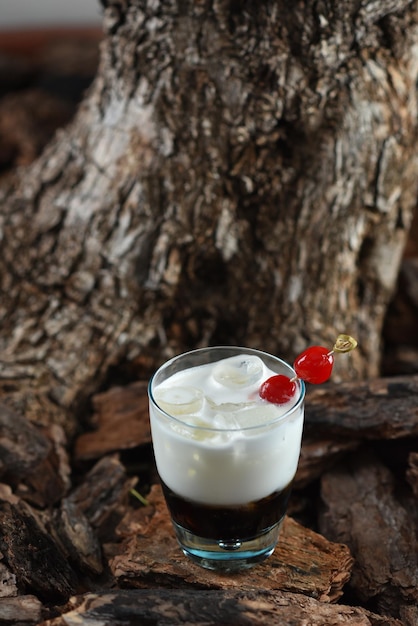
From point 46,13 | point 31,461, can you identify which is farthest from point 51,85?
point 31,461

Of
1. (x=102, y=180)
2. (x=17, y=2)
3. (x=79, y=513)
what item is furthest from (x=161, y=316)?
(x=17, y=2)

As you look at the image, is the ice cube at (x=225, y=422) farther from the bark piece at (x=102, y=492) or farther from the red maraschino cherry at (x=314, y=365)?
the bark piece at (x=102, y=492)

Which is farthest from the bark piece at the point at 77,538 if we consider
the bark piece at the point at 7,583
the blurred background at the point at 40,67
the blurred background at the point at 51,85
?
the blurred background at the point at 40,67

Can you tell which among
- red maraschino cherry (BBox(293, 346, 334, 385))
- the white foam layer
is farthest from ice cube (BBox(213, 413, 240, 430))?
red maraschino cherry (BBox(293, 346, 334, 385))

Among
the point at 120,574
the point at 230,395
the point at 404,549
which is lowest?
the point at 404,549

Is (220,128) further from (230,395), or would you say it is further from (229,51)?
(230,395)

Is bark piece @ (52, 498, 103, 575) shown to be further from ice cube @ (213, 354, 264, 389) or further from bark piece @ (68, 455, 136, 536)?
ice cube @ (213, 354, 264, 389)
